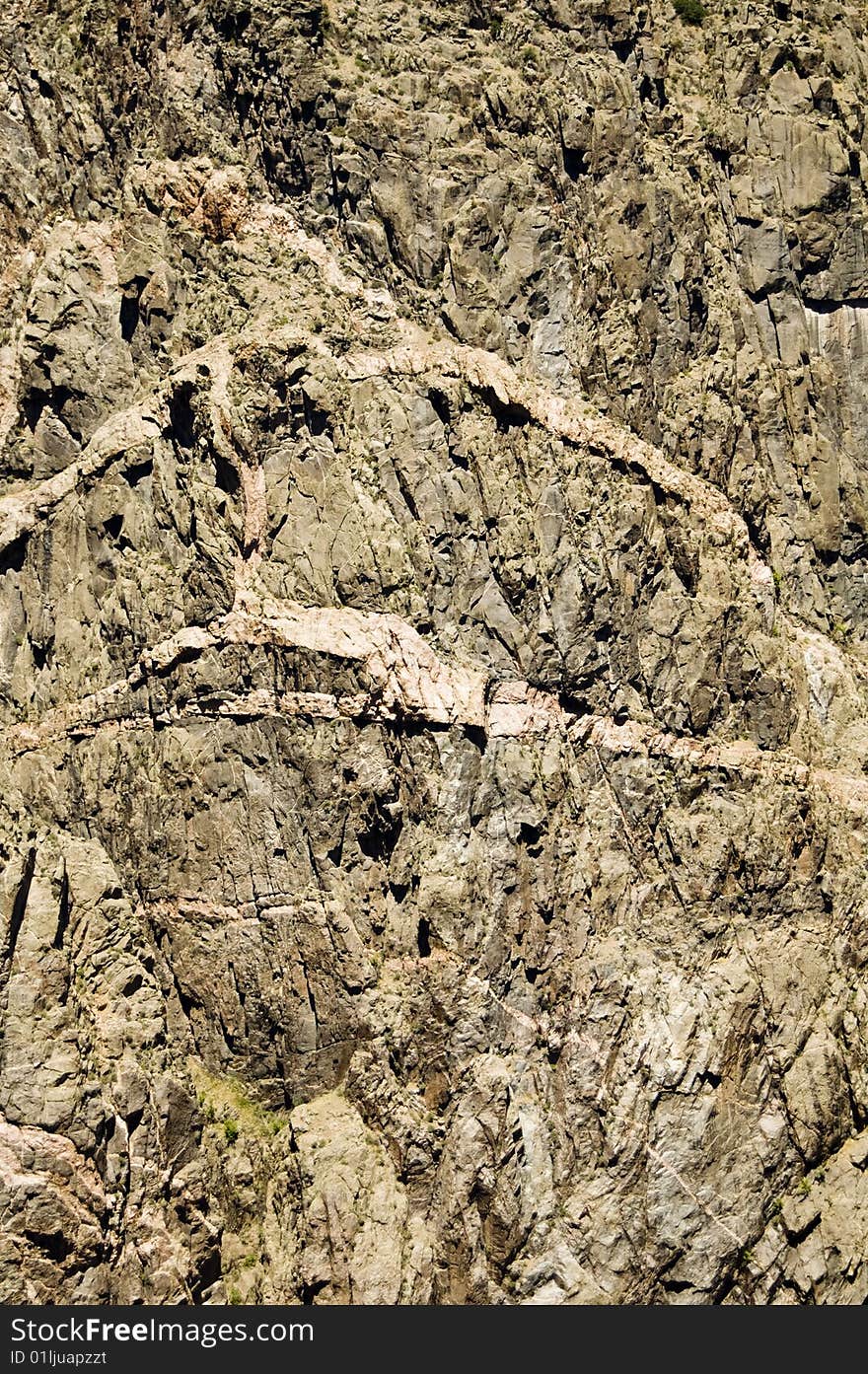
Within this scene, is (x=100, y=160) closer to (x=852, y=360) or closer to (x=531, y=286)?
(x=531, y=286)

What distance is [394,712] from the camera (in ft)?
168

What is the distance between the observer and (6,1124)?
47375 mm

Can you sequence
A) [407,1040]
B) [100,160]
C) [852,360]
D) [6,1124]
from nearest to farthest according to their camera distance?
[6,1124] < [407,1040] < [100,160] < [852,360]

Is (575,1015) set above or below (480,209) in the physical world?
below

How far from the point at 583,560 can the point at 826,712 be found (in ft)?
30.0

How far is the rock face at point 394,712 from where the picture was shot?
50188 mm

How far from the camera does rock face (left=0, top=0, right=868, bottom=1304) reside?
50.2 meters

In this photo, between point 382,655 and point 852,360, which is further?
point 852,360

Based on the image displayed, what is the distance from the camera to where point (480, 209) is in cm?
5462

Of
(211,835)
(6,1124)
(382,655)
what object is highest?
(382,655)

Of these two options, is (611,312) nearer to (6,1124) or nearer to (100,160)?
(100,160)

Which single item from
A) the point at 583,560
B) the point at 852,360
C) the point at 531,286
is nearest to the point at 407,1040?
the point at 583,560

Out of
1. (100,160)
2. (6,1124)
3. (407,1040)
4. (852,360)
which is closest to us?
(6,1124)

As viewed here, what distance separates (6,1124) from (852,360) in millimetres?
34647
